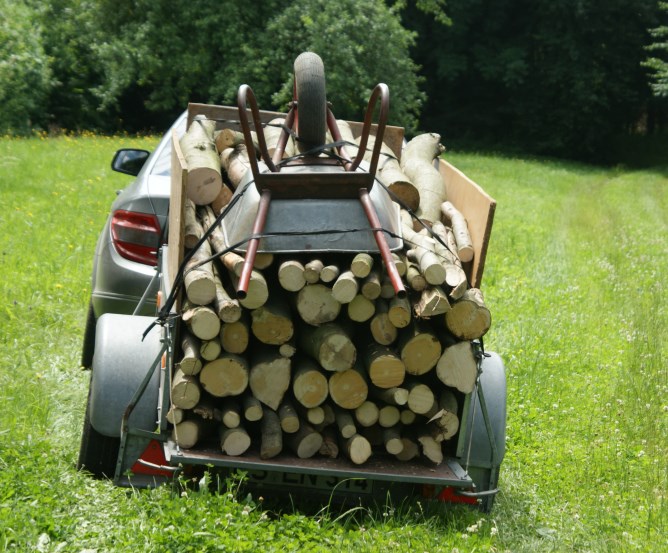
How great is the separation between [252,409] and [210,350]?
35cm

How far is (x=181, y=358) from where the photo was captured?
14.0 ft

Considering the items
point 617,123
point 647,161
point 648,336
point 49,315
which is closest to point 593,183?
point 647,161

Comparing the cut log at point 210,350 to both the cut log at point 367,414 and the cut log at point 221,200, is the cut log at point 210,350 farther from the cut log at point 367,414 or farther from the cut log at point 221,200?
the cut log at point 221,200

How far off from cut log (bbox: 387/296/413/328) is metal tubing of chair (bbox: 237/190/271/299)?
2.18 feet

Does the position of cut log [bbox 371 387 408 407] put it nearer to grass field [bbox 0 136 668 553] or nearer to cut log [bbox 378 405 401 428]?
cut log [bbox 378 405 401 428]

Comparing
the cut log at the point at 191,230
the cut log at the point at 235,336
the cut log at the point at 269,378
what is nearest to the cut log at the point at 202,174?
the cut log at the point at 191,230

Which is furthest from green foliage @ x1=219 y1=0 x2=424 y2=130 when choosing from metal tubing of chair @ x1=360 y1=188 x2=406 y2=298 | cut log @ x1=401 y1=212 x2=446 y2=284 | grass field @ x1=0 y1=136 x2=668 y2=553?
metal tubing of chair @ x1=360 y1=188 x2=406 y2=298

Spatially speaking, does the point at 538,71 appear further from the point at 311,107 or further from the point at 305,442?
the point at 305,442

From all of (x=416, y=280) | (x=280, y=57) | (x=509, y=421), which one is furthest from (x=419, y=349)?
(x=280, y=57)

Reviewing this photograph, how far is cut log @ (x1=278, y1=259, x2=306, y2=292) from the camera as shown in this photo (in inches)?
163

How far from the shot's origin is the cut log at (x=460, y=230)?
Result: 15.5 ft

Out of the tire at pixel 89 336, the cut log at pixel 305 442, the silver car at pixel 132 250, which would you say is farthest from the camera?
the tire at pixel 89 336

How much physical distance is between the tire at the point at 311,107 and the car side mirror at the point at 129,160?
2.79 metres

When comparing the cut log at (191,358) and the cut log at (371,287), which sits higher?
the cut log at (371,287)
